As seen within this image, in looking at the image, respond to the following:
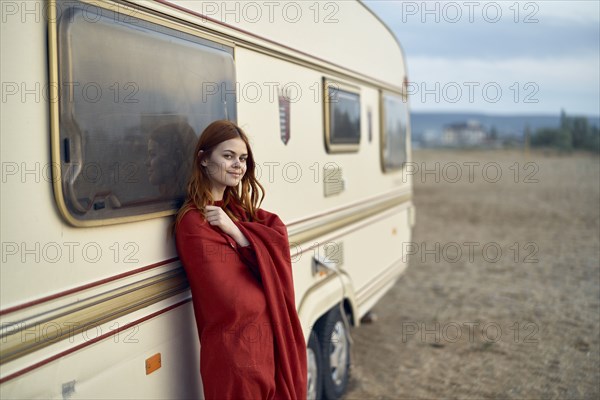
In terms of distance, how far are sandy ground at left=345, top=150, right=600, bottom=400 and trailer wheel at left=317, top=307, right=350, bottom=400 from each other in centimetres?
22

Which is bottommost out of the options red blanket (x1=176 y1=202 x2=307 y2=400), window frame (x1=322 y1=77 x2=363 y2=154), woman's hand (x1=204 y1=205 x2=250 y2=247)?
red blanket (x1=176 y1=202 x2=307 y2=400)

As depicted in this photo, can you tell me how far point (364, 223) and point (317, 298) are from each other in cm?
122

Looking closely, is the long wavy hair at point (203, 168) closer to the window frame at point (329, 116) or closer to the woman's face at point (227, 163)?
the woman's face at point (227, 163)

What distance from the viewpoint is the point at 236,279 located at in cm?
245

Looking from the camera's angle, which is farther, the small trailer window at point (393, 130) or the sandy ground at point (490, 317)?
the small trailer window at point (393, 130)

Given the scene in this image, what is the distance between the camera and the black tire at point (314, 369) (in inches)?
147

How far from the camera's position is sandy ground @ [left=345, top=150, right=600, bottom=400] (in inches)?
180

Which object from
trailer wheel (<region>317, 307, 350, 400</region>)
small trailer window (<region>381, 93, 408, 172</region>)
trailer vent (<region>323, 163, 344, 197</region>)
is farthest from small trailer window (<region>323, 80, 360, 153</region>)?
trailer wheel (<region>317, 307, 350, 400</region>)

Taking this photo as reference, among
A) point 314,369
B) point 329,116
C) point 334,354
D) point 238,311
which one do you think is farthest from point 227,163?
point 334,354

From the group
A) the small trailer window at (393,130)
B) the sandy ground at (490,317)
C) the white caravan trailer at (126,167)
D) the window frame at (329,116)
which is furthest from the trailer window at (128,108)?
the small trailer window at (393,130)

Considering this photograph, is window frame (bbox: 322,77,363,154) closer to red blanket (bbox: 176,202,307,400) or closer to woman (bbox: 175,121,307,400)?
woman (bbox: 175,121,307,400)

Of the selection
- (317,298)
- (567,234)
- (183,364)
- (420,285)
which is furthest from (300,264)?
(567,234)

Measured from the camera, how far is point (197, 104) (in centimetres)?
261

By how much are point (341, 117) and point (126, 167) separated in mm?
2314
